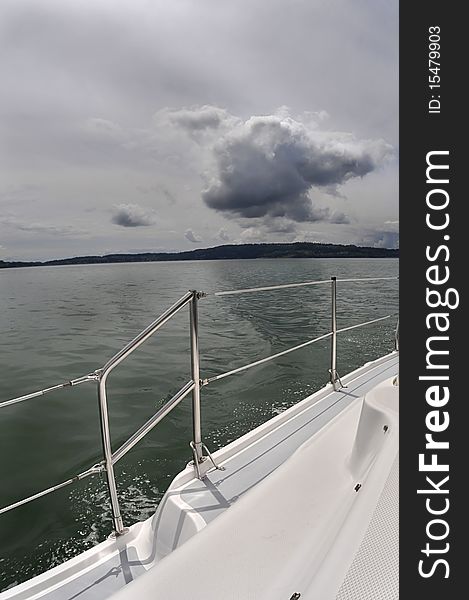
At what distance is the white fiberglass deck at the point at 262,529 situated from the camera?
81cm

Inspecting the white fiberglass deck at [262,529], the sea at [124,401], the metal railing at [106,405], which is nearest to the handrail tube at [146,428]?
the metal railing at [106,405]

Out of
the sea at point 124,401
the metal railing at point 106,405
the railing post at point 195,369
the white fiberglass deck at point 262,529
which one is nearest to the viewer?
the white fiberglass deck at point 262,529

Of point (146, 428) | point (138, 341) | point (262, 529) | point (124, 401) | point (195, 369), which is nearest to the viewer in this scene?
point (262, 529)

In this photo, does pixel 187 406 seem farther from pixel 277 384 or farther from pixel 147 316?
pixel 147 316

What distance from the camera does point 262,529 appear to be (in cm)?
104

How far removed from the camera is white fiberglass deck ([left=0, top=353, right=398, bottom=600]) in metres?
0.81

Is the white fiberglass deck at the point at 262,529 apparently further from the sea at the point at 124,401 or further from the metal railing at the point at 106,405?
the sea at the point at 124,401

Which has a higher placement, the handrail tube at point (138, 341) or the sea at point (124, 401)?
the handrail tube at point (138, 341)

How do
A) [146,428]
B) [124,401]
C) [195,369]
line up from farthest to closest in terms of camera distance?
[124,401], [195,369], [146,428]

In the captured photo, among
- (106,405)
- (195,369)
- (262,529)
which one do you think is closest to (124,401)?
(195,369)

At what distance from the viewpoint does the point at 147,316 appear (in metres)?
10.3

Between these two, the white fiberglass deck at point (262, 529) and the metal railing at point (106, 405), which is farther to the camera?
the metal railing at point (106, 405)

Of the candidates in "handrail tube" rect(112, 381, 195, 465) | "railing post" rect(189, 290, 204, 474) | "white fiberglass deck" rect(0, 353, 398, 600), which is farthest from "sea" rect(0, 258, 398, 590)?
"white fiberglass deck" rect(0, 353, 398, 600)

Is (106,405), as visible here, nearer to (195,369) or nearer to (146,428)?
(146,428)
